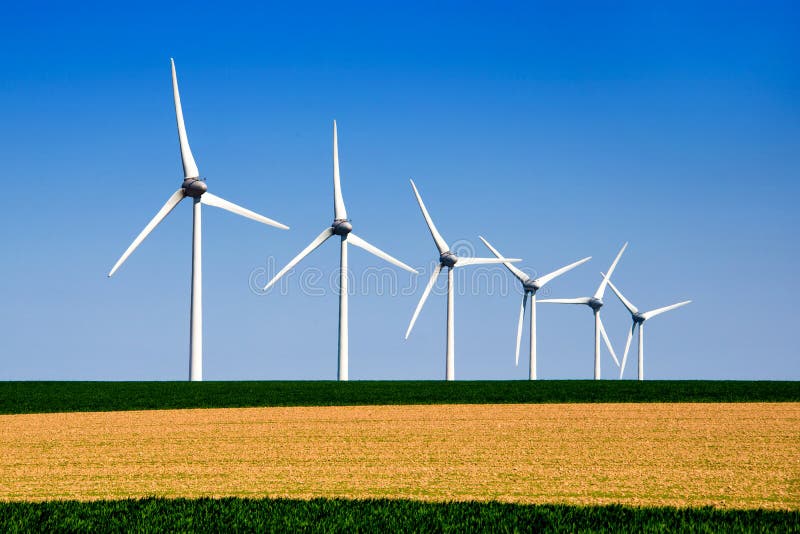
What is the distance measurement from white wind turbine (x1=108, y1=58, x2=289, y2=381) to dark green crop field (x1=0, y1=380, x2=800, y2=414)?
2.39m

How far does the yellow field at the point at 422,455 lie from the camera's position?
21.1 metres

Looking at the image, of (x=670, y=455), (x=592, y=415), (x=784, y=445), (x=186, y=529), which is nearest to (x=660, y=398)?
(x=592, y=415)

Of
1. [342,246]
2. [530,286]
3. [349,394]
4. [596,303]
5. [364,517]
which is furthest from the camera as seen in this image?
[596,303]

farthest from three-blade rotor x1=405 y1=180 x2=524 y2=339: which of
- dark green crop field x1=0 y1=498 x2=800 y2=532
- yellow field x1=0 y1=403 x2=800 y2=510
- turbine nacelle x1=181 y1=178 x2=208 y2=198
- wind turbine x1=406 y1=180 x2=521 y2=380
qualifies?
dark green crop field x1=0 y1=498 x2=800 y2=532

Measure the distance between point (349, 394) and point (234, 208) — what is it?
18.7 m

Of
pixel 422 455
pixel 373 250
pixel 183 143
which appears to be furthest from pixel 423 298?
pixel 422 455

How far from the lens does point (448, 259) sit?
258ft

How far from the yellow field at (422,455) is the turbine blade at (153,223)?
1672cm

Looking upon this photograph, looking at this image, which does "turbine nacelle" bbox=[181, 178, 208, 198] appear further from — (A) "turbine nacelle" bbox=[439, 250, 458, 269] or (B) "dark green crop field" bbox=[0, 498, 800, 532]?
(B) "dark green crop field" bbox=[0, 498, 800, 532]

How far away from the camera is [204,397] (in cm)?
4956

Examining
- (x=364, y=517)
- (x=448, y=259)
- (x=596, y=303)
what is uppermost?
(x=448, y=259)

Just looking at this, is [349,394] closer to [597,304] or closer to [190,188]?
[190,188]

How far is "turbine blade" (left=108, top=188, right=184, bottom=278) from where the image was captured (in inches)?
2256

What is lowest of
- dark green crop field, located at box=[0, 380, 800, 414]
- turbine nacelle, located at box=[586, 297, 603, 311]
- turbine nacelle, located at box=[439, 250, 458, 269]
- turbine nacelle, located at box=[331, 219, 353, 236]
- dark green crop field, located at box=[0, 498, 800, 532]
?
dark green crop field, located at box=[0, 380, 800, 414]
